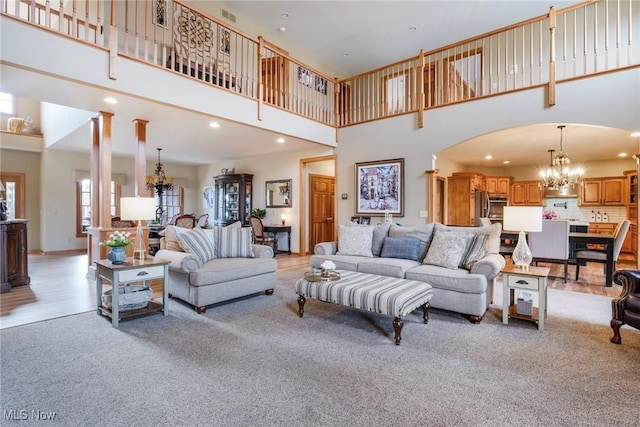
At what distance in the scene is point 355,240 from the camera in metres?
4.63

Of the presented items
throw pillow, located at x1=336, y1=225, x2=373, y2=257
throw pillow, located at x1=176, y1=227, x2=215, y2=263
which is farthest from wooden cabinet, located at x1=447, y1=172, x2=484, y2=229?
throw pillow, located at x1=176, y1=227, x2=215, y2=263

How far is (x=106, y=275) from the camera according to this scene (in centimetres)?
327

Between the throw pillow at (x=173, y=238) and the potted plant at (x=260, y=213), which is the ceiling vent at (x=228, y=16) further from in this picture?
the throw pillow at (x=173, y=238)

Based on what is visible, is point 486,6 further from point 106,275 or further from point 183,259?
point 106,275

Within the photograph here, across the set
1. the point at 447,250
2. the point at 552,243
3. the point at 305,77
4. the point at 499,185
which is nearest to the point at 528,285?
the point at 447,250

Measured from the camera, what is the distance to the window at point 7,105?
8.10 m

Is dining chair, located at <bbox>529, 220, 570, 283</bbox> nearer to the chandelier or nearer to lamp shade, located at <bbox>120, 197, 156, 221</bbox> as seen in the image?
the chandelier

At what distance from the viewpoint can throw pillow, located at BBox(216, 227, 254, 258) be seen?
4293 millimetres

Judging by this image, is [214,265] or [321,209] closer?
[214,265]

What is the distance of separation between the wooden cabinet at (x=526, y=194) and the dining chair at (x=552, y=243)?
4577 mm

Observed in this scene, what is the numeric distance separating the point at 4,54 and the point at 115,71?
92 centimetres

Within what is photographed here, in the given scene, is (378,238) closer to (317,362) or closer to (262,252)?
(262,252)

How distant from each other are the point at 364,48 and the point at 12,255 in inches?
313

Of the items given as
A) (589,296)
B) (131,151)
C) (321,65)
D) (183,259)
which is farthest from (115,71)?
(589,296)
